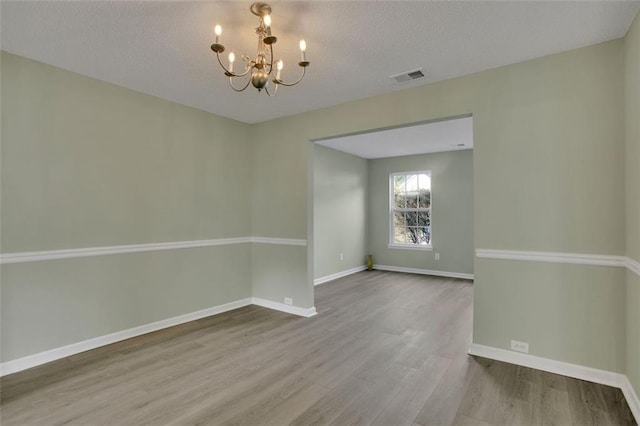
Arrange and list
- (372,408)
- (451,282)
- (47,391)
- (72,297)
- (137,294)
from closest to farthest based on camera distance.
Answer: (372,408) → (47,391) → (72,297) → (137,294) → (451,282)

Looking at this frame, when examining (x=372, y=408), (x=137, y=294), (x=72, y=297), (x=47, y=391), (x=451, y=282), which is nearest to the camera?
(x=372, y=408)

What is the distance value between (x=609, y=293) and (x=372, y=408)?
2.00 metres

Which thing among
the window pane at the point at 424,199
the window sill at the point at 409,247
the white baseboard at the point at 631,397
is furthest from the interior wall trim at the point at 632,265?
the window pane at the point at 424,199

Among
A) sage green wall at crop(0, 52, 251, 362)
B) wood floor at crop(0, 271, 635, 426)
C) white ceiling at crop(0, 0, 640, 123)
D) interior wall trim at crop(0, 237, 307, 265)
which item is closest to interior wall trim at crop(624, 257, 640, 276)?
wood floor at crop(0, 271, 635, 426)

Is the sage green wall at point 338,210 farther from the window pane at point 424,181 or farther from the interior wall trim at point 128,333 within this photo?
the interior wall trim at point 128,333

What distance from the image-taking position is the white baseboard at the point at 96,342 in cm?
258

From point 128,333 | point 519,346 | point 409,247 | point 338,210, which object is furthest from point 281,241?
point 409,247

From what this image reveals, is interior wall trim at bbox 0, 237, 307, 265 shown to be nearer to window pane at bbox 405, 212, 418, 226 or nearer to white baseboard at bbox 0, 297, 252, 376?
white baseboard at bbox 0, 297, 252, 376

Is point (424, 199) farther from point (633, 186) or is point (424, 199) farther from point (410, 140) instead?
point (633, 186)

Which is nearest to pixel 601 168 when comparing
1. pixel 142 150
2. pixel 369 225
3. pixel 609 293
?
pixel 609 293

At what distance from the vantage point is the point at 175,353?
2.94 m

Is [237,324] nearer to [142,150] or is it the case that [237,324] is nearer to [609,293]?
[142,150]

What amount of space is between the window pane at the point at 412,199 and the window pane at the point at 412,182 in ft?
0.35

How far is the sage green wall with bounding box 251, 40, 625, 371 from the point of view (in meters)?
2.39
